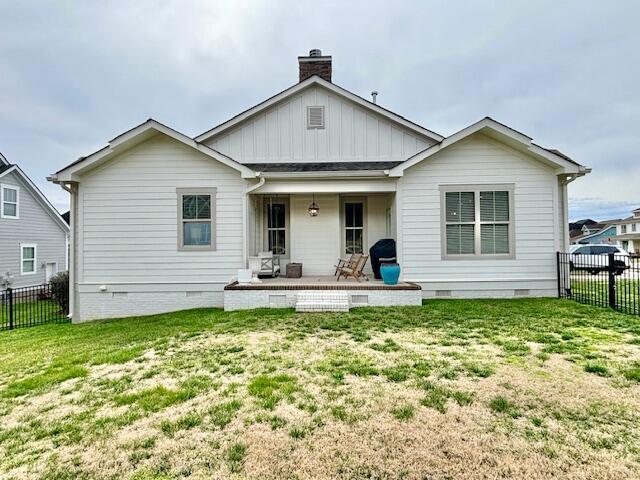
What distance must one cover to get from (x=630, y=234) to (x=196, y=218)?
52.5 meters

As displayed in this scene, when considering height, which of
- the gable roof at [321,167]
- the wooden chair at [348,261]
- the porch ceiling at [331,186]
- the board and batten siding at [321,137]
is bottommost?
the wooden chair at [348,261]

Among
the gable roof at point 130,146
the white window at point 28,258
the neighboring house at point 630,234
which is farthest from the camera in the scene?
the neighboring house at point 630,234

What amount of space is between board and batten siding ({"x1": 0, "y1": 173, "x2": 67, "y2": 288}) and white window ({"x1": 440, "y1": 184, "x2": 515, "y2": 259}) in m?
19.0

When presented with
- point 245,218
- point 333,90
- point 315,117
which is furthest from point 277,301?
point 333,90

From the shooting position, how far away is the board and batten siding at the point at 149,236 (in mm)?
8562

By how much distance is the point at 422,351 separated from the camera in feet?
14.9

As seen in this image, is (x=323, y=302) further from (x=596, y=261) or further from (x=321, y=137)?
(x=596, y=261)

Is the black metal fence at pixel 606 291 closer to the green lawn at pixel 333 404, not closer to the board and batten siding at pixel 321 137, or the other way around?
the green lawn at pixel 333 404

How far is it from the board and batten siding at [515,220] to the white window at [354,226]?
1.88 meters

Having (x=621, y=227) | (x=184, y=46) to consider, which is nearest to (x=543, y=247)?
(x=184, y=46)

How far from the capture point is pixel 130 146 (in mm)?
8461

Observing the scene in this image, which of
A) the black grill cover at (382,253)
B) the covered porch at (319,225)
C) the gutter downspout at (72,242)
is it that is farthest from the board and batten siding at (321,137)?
the gutter downspout at (72,242)

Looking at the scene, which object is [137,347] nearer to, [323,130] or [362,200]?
[362,200]

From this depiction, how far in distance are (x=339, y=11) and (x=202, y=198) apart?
36.8 feet
